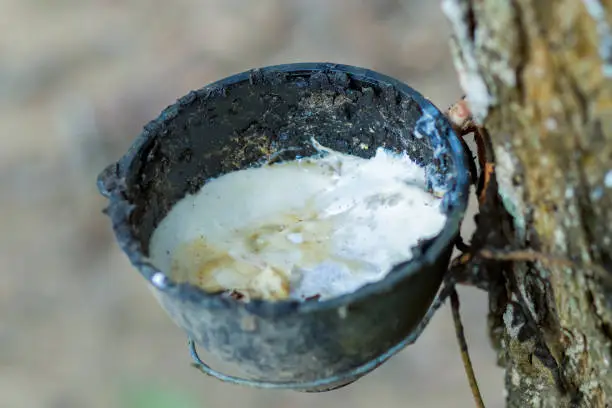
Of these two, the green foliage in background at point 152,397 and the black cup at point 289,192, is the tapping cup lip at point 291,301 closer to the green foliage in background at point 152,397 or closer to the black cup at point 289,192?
the black cup at point 289,192

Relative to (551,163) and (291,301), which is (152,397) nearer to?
(291,301)

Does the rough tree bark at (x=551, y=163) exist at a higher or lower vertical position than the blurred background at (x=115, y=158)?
lower

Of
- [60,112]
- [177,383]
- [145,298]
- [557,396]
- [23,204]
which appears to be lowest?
[557,396]

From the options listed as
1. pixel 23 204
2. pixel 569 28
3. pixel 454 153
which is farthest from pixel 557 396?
pixel 23 204

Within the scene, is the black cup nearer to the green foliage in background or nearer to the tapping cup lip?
the tapping cup lip

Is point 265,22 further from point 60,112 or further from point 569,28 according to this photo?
point 569,28

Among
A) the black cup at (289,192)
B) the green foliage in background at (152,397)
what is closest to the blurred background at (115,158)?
the green foliage in background at (152,397)
